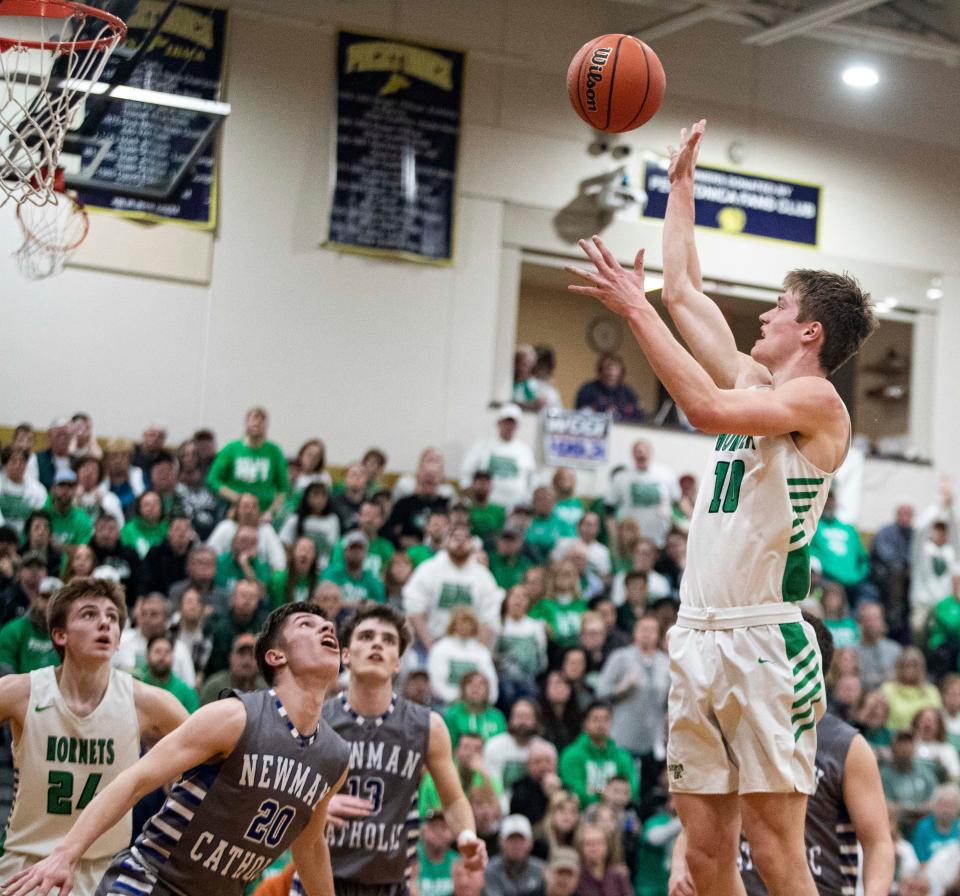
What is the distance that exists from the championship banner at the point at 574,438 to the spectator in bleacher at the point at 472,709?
15.0 ft

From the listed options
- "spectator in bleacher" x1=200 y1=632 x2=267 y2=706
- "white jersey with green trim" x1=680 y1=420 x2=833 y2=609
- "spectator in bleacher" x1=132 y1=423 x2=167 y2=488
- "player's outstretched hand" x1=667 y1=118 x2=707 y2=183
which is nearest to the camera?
"white jersey with green trim" x1=680 y1=420 x2=833 y2=609

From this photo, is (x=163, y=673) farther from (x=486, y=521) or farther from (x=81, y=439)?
(x=486, y=521)

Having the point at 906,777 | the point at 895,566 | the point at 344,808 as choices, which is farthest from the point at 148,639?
the point at 895,566

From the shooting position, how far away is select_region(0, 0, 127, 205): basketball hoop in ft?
19.4

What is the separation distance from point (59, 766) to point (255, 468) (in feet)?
22.4

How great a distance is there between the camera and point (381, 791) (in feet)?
19.6

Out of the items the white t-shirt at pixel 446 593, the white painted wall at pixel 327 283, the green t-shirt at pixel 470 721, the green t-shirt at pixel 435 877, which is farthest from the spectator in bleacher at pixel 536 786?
the white painted wall at pixel 327 283

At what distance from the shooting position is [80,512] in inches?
422

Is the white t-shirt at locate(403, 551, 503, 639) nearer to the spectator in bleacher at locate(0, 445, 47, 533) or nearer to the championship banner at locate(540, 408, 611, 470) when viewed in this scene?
the spectator in bleacher at locate(0, 445, 47, 533)

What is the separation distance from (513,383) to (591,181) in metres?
2.31

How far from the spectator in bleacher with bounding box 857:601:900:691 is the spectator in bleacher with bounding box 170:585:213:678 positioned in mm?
5785

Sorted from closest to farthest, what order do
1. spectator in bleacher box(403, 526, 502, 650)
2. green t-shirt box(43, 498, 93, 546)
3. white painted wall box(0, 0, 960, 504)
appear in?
green t-shirt box(43, 498, 93, 546) < spectator in bleacher box(403, 526, 502, 650) < white painted wall box(0, 0, 960, 504)

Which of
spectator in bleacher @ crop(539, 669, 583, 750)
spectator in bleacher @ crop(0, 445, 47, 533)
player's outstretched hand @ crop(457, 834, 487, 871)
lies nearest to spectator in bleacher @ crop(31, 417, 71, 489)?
spectator in bleacher @ crop(0, 445, 47, 533)

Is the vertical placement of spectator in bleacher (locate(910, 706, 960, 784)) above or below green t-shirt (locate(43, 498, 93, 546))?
below
